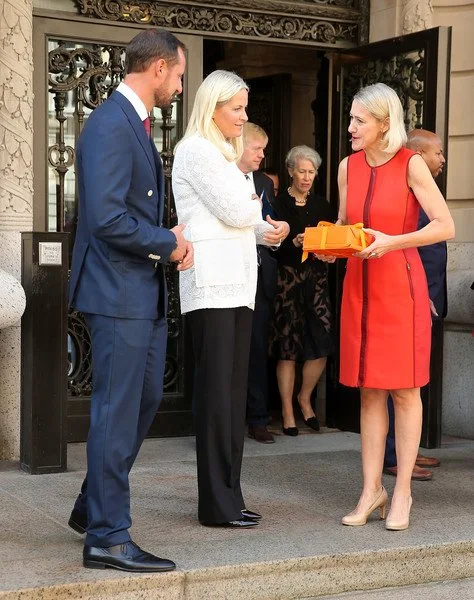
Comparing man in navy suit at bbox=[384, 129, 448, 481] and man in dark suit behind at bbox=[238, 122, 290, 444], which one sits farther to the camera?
man in dark suit behind at bbox=[238, 122, 290, 444]

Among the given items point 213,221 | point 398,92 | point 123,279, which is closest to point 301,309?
point 398,92

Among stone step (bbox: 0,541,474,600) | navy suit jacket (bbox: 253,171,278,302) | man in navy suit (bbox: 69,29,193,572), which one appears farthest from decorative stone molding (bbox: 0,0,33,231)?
stone step (bbox: 0,541,474,600)

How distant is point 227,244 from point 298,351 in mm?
3288

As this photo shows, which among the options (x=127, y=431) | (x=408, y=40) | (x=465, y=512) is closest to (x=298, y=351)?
(x=408, y=40)

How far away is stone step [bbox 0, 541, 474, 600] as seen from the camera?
4.46 m

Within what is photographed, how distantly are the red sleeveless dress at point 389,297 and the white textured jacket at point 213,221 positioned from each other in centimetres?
54

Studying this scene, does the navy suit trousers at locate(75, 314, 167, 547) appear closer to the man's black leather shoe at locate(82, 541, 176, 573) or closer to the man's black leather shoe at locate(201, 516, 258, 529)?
the man's black leather shoe at locate(82, 541, 176, 573)

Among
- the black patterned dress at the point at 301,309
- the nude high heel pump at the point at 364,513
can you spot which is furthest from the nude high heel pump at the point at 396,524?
the black patterned dress at the point at 301,309

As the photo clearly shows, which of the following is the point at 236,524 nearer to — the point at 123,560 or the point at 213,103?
the point at 123,560

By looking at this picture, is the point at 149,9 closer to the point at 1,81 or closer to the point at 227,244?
the point at 1,81

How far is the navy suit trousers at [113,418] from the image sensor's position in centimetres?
451

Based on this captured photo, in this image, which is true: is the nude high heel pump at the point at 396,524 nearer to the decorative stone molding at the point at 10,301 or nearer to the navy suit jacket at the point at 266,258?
the decorative stone molding at the point at 10,301

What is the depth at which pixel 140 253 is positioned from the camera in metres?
4.44

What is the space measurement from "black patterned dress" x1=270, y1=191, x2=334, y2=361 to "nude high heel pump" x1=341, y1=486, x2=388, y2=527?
285 centimetres
